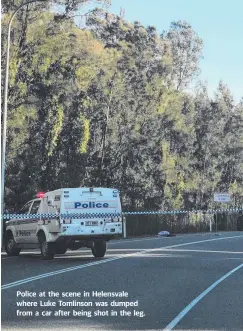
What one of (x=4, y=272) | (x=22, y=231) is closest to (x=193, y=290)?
(x=4, y=272)

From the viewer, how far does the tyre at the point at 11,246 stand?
19372 millimetres

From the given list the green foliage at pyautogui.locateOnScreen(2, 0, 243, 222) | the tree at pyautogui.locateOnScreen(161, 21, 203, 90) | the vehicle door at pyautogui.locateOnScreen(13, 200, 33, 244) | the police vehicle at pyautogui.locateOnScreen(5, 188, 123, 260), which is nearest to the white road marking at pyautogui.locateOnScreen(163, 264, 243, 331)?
the police vehicle at pyautogui.locateOnScreen(5, 188, 123, 260)

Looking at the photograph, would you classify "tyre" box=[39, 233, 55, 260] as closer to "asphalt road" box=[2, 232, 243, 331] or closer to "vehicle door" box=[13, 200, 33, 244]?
"asphalt road" box=[2, 232, 243, 331]

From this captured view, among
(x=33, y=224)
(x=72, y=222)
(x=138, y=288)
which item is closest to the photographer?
(x=138, y=288)

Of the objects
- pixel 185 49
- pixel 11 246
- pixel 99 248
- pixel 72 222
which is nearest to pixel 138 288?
pixel 72 222

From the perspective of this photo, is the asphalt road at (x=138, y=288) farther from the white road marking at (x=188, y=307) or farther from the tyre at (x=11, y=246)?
the tyre at (x=11, y=246)

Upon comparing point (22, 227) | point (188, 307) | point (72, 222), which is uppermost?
point (72, 222)

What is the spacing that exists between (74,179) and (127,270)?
992 inches

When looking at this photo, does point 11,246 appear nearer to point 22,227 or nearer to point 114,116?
point 22,227

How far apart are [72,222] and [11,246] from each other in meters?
3.29

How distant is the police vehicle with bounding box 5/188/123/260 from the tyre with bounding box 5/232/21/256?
886 millimetres

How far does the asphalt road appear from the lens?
27.5 feet

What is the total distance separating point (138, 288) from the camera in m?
11.5

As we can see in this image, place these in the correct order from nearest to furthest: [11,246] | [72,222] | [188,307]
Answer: [188,307], [72,222], [11,246]
